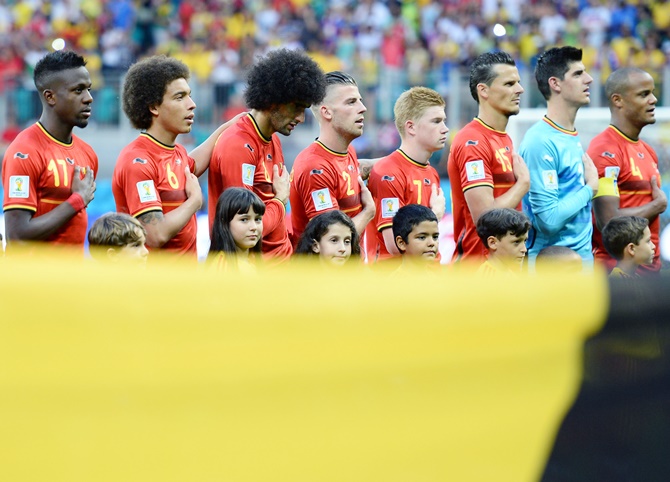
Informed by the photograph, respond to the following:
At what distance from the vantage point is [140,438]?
205cm

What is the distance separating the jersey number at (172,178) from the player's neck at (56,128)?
0.55 metres

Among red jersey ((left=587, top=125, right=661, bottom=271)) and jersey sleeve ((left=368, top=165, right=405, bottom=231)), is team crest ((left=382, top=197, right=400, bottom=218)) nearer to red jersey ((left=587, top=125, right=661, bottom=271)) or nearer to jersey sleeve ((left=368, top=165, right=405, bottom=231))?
jersey sleeve ((left=368, top=165, right=405, bottom=231))

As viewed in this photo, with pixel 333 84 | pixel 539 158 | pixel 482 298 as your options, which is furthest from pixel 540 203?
pixel 482 298

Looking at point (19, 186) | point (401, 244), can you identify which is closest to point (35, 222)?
point (19, 186)

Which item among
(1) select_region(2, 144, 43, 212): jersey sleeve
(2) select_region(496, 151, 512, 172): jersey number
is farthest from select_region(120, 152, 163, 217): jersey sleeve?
(2) select_region(496, 151, 512, 172): jersey number

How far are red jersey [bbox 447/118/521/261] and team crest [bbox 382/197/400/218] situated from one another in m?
0.37

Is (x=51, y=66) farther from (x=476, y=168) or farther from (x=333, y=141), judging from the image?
(x=476, y=168)

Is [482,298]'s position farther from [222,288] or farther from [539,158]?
[539,158]

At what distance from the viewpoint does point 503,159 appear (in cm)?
587

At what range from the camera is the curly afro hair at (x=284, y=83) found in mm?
5508

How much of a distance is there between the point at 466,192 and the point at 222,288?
155 inches

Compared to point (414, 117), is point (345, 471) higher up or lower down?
lower down

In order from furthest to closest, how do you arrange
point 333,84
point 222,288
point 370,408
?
point 333,84
point 370,408
point 222,288

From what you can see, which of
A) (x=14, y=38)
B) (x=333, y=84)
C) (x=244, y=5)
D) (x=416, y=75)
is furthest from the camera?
(x=244, y=5)
